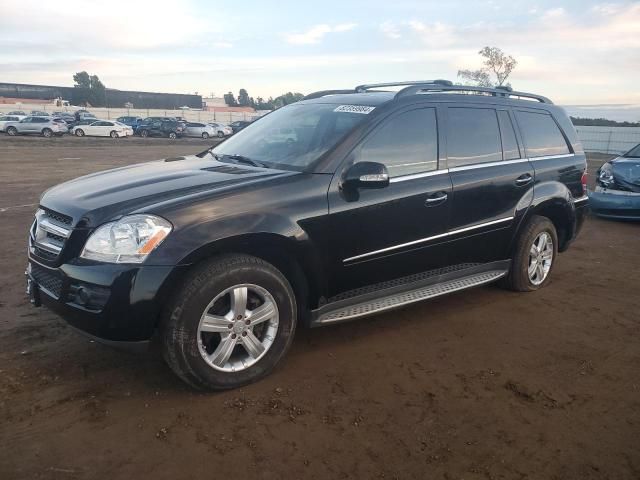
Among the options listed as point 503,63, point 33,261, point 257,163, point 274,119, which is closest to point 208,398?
point 33,261

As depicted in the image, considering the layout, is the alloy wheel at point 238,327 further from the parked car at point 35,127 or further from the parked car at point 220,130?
the parked car at point 220,130

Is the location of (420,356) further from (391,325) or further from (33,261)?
(33,261)

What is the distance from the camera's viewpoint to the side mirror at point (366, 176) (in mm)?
3516

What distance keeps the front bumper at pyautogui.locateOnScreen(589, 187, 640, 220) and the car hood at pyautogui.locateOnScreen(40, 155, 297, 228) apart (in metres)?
7.38

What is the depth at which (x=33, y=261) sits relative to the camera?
3.44m

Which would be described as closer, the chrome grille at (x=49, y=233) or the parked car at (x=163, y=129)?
the chrome grille at (x=49, y=233)

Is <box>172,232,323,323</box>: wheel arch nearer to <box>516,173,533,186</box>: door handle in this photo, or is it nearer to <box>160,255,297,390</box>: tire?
<box>160,255,297,390</box>: tire

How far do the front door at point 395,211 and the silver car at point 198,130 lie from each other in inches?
1614

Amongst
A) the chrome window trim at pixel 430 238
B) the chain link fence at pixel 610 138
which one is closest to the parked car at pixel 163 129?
the chain link fence at pixel 610 138

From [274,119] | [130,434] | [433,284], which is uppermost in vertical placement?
[274,119]

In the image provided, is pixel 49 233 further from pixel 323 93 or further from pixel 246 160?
pixel 323 93

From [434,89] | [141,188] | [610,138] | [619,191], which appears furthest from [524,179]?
[610,138]

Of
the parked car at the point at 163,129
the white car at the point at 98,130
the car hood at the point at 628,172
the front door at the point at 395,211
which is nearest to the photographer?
the front door at the point at 395,211

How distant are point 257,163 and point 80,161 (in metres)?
16.1
